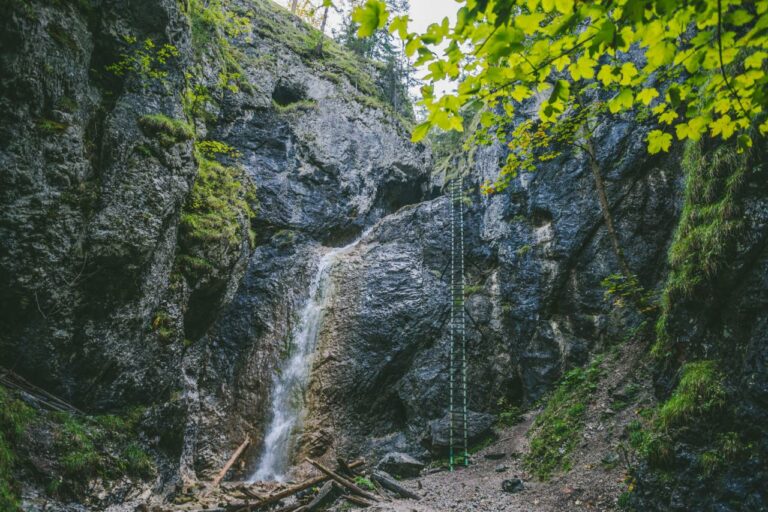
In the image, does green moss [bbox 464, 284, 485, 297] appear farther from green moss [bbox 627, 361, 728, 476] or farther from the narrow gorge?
green moss [bbox 627, 361, 728, 476]

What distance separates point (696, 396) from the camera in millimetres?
4680

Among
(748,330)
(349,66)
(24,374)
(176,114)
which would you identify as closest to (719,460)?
(748,330)

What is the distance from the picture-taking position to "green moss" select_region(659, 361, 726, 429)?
4473mm

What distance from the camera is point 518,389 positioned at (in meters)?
12.4

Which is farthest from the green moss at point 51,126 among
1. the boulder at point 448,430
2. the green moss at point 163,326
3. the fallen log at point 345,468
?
the boulder at point 448,430

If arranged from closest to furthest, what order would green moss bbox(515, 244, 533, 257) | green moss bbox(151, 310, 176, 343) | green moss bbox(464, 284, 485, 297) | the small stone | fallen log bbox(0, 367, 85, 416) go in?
fallen log bbox(0, 367, 85, 416), the small stone, green moss bbox(151, 310, 176, 343), green moss bbox(515, 244, 533, 257), green moss bbox(464, 284, 485, 297)

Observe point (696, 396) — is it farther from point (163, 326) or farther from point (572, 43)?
point (163, 326)

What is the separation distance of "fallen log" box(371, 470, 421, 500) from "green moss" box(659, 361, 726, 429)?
5.15 m

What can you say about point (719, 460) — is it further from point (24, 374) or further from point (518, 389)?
point (24, 374)

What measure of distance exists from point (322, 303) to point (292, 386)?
3.33m

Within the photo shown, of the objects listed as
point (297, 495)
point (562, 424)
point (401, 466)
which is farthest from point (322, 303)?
point (562, 424)

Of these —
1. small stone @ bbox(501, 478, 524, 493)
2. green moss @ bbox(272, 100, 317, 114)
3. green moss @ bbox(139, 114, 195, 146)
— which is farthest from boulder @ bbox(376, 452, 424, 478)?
green moss @ bbox(272, 100, 317, 114)

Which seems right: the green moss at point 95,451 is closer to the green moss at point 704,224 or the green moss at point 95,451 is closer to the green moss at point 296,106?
the green moss at point 704,224

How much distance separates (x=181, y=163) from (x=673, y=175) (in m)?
12.7
